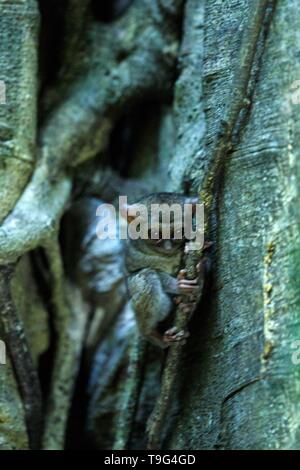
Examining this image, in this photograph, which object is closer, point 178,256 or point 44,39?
point 178,256

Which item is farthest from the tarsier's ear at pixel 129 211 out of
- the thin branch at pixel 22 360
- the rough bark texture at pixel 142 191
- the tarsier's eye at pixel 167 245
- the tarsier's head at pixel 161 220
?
the thin branch at pixel 22 360

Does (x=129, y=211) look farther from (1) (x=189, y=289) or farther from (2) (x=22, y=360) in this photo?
(2) (x=22, y=360)

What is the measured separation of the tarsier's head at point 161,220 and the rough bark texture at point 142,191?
0.37 feet

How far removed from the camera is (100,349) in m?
5.42

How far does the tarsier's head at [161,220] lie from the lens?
4.23 metres

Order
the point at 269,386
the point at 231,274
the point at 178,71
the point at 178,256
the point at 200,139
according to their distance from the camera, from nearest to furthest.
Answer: the point at 269,386
the point at 231,274
the point at 178,256
the point at 200,139
the point at 178,71

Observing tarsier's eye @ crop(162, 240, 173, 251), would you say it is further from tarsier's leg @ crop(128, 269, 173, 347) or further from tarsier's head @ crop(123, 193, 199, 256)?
tarsier's leg @ crop(128, 269, 173, 347)

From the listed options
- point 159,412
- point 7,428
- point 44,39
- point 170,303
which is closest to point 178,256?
point 170,303

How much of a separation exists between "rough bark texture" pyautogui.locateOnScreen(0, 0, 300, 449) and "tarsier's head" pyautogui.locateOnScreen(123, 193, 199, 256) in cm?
11

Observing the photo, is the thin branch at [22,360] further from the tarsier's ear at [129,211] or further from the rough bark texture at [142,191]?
the tarsier's ear at [129,211]

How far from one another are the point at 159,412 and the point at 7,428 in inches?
26.1

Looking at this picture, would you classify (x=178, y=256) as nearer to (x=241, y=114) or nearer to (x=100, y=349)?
(x=241, y=114)

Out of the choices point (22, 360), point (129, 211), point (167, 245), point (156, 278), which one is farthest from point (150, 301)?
point (22, 360)

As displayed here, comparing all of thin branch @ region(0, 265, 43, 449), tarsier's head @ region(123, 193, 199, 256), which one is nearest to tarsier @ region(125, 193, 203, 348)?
tarsier's head @ region(123, 193, 199, 256)
